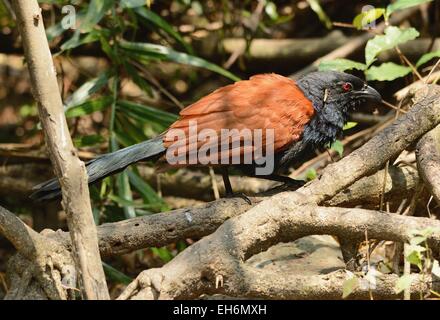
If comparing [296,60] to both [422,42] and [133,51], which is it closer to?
[422,42]

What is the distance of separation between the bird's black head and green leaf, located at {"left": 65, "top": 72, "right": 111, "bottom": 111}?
4.43 ft

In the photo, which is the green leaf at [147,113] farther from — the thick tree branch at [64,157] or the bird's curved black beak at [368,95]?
the thick tree branch at [64,157]

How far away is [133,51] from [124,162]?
132cm

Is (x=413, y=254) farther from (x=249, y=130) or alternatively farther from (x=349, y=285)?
(x=249, y=130)

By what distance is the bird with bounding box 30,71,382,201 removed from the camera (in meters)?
3.47

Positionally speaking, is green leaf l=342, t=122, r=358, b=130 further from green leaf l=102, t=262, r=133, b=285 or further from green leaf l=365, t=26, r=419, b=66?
green leaf l=102, t=262, r=133, b=285

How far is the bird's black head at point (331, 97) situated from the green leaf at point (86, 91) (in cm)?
135

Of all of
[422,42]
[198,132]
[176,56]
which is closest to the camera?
[198,132]

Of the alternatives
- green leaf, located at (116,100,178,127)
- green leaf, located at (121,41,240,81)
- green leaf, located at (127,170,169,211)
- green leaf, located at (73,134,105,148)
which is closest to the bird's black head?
green leaf, located at (121,41,240,81)

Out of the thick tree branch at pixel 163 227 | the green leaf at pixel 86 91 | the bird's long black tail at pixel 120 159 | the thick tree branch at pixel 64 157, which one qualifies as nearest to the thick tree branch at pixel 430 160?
the thick tree branch at pixel 163 227

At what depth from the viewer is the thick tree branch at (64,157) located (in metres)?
2.27

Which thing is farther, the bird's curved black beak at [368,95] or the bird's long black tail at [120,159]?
the bird's curved black beak at [368,95]

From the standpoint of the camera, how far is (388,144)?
331 cm

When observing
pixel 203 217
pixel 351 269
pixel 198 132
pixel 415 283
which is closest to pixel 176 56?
pixel 198 132
